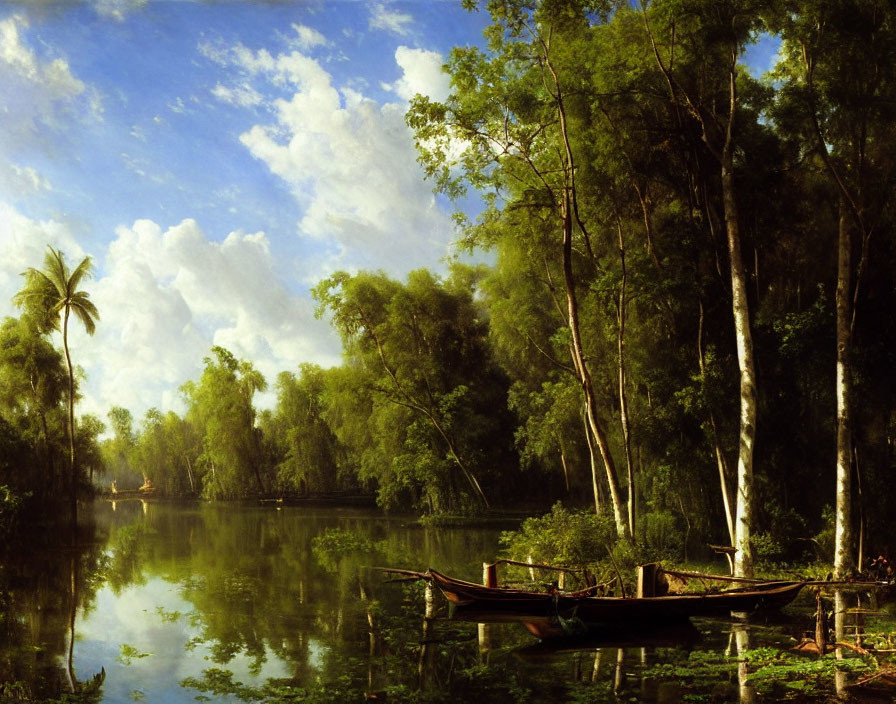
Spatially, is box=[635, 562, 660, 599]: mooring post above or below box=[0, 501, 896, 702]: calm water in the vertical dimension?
above

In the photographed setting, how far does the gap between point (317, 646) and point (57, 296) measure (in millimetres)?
24986

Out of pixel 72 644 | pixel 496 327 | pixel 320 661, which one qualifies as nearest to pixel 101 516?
pixel 496 327

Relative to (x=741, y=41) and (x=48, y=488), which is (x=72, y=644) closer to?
(x=741, y=41)

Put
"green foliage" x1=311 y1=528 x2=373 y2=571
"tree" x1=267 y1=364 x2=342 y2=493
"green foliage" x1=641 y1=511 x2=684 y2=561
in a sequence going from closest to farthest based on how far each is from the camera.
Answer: "green foliage" x1=641 y1=511 x2=684 y2=561 < "green foliage" x1=311 y1=528 x2=373 y2=571 < "tree" x1=267 y1=364 x2=342 y2=493

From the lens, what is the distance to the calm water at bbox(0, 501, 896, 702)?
7.56 m

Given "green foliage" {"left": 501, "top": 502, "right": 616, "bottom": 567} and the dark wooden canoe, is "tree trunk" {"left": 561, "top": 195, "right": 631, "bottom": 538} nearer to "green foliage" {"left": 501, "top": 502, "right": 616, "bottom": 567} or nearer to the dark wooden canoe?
"green foliage" {"left": 501, "top": 502, "right": 616, "bottom": 567}

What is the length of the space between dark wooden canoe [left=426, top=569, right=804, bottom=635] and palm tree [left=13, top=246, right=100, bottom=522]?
934 inches

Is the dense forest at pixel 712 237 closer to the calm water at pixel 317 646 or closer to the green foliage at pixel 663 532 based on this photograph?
the green foliage at pixel 663 532

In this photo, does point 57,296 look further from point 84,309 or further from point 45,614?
point 45,614

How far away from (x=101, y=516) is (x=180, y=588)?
83.2 feet

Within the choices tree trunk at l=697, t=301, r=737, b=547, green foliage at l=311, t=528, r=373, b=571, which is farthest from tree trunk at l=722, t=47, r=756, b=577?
green foliage at l=311, t=528, r=373, b=571

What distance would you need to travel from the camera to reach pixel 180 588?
14.7 meters

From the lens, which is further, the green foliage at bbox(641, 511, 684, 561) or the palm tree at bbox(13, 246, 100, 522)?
the palm tree at bbox(13, 246, 100, 522)

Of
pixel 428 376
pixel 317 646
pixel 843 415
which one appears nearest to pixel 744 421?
pixel 843 415
